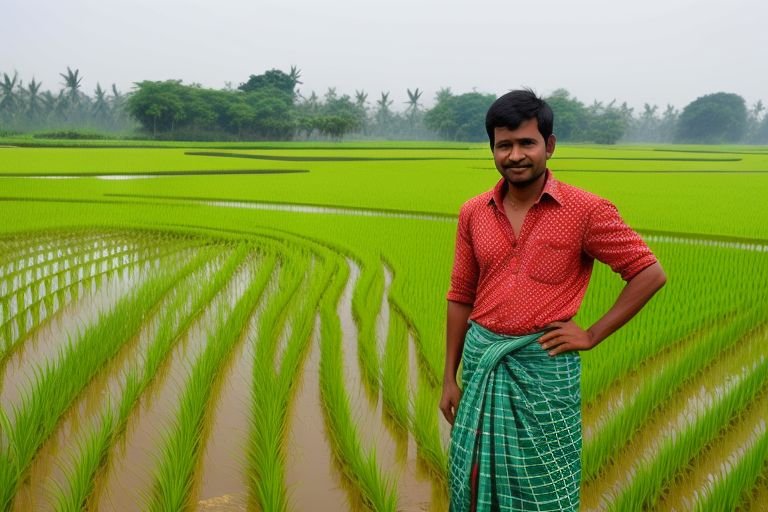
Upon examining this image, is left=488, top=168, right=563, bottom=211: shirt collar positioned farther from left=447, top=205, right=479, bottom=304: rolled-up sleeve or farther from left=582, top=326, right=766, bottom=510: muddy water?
left=582, top=326, right=766, bottom=510: muddy water

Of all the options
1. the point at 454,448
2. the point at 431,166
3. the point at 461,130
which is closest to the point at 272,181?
the point at 431,166

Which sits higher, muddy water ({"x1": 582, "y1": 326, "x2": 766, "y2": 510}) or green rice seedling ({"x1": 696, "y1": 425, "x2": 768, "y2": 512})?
green rice seedling ({"x1": 696, "y1": 425, "x2": 768, "y2": 512})

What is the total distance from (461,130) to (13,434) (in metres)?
46.8

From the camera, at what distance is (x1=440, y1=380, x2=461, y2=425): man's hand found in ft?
5.16

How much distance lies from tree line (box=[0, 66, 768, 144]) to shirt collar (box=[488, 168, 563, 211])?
3446 cm

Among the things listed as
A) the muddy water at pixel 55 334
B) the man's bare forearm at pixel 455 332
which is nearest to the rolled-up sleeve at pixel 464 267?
the man's bare forearm at pixel 455 332

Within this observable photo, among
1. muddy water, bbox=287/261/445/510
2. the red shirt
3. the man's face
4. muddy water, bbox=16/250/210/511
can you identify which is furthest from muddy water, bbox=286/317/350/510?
the man's face

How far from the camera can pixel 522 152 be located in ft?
4.29

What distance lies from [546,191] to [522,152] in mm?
92

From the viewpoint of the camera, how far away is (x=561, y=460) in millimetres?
1398

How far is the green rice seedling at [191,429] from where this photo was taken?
6.91 feet

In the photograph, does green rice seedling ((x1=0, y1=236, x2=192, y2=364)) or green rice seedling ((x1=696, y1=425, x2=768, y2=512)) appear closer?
green rice seedling ((x1=696, y1=425, x2=768, y2=512))

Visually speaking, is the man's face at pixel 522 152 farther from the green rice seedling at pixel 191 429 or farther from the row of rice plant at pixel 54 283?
the row of rice plant at pixel 54 283

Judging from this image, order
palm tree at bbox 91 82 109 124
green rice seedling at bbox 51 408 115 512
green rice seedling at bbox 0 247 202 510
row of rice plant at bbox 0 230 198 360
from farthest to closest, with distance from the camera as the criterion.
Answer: palm tree at bbox 91 82 109 124
row of rice plant at bbox 0 230 198 360
green rice seedling at bbox 0 247 202 510
green rice seedling at bbox 51 408 115 512
